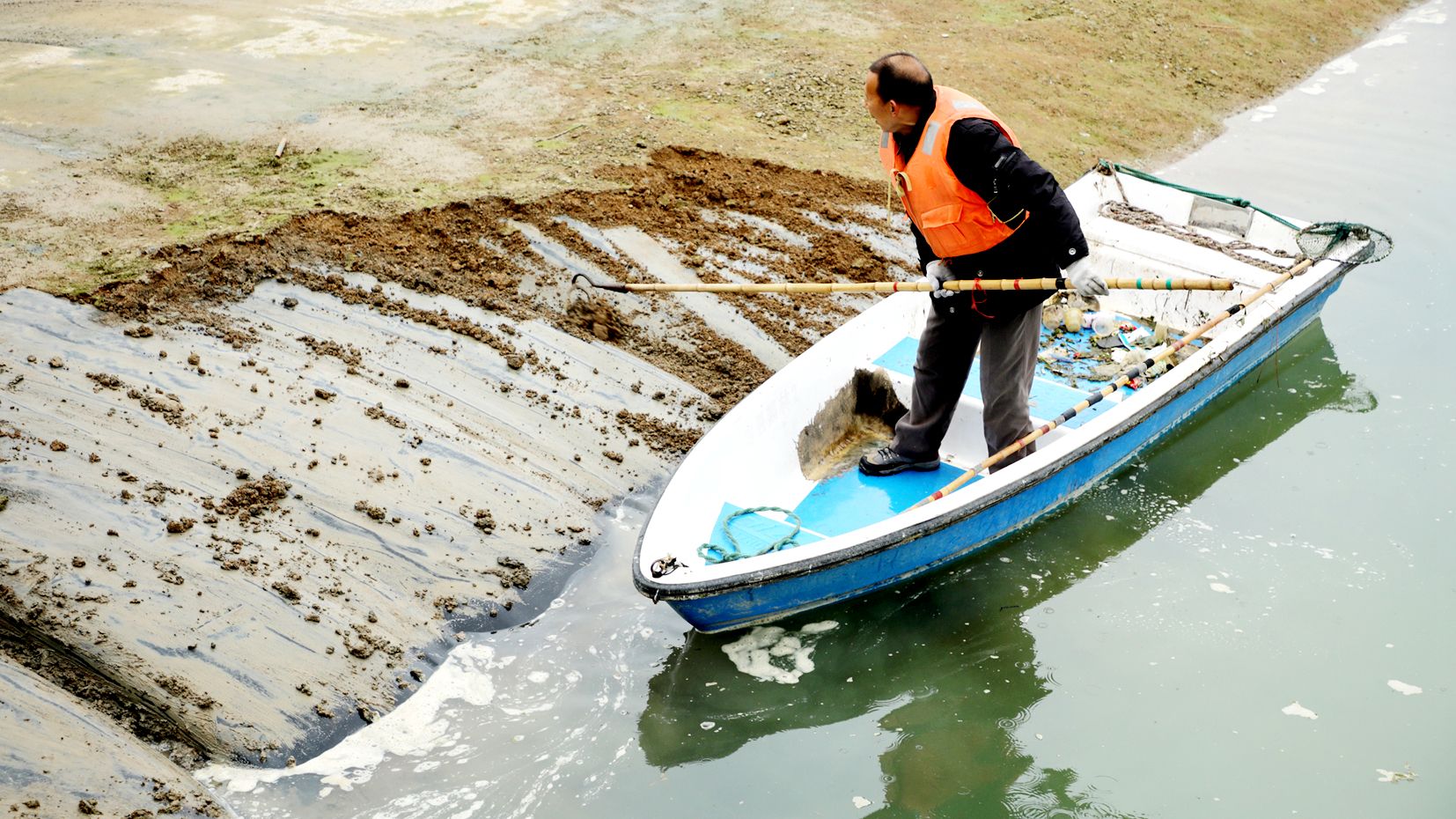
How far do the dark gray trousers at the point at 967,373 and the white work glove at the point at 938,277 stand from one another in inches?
2.2

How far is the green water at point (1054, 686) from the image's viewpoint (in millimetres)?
4391

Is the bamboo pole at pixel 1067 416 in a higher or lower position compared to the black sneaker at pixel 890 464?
higher

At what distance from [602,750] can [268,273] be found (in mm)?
3541

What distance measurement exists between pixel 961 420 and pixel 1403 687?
2.33 metres

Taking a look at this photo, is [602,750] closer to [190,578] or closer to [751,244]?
[190,578]

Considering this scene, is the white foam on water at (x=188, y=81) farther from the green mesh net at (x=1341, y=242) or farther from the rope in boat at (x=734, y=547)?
the green mesh net at (x=1341, y=242)

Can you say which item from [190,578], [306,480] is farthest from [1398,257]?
[190,578]

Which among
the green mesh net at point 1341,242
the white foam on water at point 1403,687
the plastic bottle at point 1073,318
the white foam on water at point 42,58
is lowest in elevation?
the white foam on water at point 1403,687

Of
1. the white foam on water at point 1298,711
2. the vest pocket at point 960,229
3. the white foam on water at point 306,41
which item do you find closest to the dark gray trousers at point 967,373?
the vest pocket at point 960,229

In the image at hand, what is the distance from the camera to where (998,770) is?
4.55m

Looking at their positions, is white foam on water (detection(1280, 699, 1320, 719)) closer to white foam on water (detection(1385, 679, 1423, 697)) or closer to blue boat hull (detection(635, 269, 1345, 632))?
white foam on water (detection(1385, 679, 1423, 697))

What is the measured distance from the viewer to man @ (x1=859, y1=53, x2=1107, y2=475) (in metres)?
A: 4.70

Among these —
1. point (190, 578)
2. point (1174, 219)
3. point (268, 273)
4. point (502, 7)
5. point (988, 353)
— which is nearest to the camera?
point (190, 578)

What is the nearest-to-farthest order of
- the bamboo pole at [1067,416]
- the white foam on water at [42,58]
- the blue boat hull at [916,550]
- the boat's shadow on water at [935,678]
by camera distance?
1. the boat's shadow on water at [935,678]
2. the blue boat hull at [916,550]
3. the bamboo pole at [1067,416]
4. the white foam on water at [42,58]
